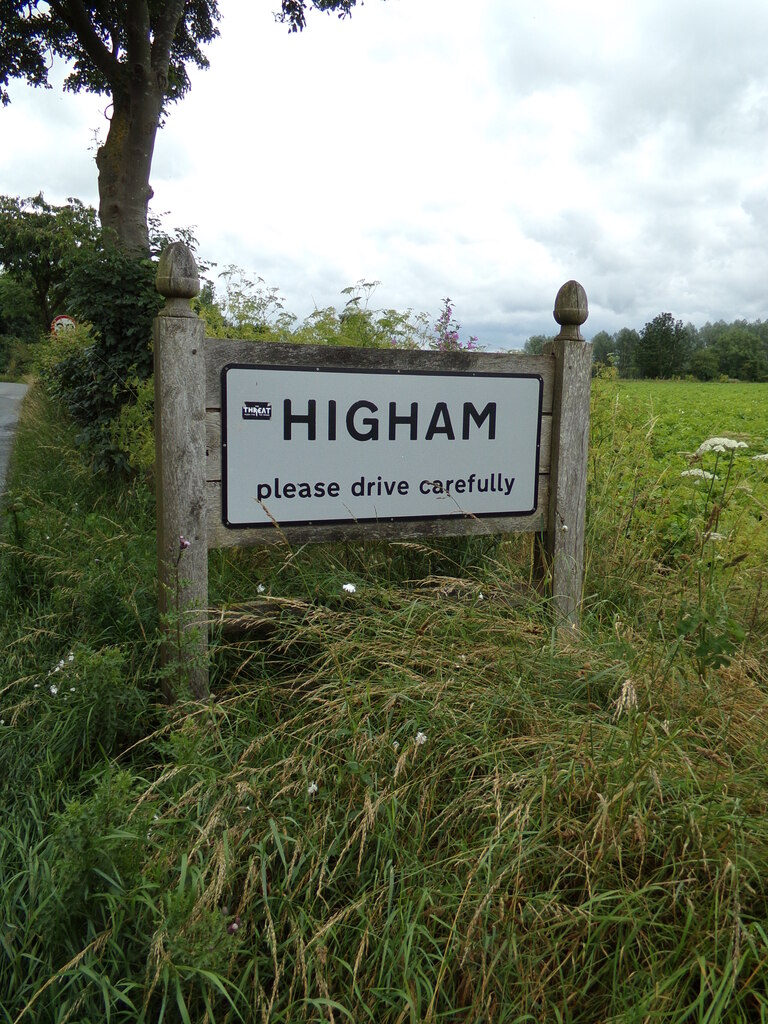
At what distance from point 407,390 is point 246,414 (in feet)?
2.09

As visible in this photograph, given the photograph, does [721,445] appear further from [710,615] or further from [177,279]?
[177,279]

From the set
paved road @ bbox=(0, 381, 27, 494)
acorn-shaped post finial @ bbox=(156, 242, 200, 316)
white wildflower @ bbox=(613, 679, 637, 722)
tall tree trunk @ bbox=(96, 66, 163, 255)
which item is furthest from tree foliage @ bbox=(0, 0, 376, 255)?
white wildflower @ bbox=(613, 679, 637, 722)

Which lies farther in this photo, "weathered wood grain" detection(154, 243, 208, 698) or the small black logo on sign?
the small black logo on sign

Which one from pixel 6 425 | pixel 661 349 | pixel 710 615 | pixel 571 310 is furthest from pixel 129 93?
pixel 661 349

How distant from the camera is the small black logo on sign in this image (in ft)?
8.70

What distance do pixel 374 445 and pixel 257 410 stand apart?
0.47m

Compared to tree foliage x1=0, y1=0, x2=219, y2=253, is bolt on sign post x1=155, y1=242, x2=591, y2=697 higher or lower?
lower

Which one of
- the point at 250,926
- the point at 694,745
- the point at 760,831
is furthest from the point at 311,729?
the point at 760,831

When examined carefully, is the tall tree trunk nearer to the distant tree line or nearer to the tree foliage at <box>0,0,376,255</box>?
the tree foliage at <box>0,0,376,255</box>

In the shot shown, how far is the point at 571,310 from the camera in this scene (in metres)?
3.21

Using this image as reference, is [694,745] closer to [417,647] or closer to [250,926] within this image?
[417,647]

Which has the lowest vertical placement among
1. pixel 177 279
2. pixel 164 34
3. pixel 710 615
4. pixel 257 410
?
pixel 710 615

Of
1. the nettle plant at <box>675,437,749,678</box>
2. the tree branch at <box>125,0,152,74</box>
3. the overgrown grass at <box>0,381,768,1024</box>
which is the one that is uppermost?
the tree branch at <box>125,0,152,74</box>

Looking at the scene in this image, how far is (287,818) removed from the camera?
1.82 metres
